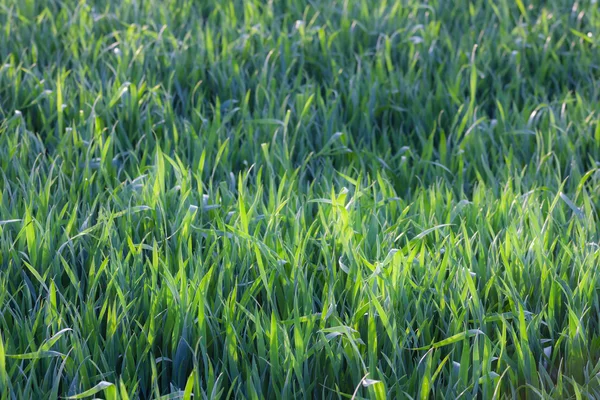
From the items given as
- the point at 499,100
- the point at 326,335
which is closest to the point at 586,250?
the point at 326,335

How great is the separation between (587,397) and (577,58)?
1.98 metres

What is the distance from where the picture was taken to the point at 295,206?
2.04 meters

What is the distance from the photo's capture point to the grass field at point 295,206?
4.92 ft

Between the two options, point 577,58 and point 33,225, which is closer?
point 33,225

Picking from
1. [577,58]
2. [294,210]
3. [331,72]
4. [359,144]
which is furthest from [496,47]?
[294,210]

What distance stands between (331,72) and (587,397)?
1.81 metres

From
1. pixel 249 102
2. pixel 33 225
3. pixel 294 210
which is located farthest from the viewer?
pixel 249 102

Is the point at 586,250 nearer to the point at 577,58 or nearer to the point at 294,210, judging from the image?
the point at 294,210

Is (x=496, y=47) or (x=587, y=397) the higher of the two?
(x=496, y=47)

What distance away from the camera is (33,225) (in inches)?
70.7

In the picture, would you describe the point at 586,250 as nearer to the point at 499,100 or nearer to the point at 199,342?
the point at 199,342

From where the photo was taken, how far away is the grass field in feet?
4.92

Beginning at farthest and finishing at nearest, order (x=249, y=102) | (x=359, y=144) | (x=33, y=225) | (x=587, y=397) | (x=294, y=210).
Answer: (x=249, y=102)
(x=359, y=144)
(x=294, y=210)
(x=33, y=225)
(x=587, y=397)

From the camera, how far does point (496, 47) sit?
3.18 metres
